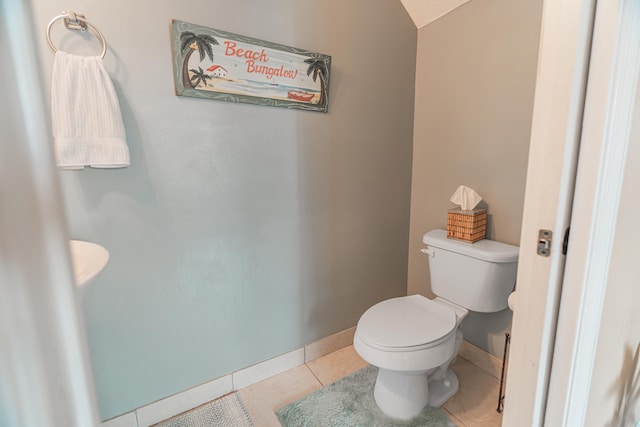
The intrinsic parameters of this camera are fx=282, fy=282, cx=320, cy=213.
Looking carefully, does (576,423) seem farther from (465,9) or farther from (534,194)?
(465,9)

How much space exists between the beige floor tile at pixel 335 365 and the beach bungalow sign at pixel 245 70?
1403 mm

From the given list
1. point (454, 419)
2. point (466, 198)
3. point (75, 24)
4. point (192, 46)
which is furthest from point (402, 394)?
point (75, 24)

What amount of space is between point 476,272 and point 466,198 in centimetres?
37

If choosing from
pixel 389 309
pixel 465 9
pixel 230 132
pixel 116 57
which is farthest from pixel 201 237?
pixel 465 9

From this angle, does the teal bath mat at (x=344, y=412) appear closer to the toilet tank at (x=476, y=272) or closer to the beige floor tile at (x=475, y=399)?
the beige floor tile at (x=475, y=399)

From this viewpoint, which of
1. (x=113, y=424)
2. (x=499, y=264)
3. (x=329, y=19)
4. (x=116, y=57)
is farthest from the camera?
(x=329, y=19)

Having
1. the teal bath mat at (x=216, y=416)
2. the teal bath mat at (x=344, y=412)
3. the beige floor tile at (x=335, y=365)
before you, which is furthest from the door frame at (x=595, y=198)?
the teal bath mat at (x=216, y=416)

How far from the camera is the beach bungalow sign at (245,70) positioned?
44.1 inches

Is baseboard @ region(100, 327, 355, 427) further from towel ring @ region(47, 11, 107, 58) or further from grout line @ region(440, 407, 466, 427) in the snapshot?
towel ring @ region(47, 11, 107, 58)

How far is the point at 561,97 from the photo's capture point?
0.55 metres

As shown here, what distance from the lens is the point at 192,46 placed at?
1.12 m

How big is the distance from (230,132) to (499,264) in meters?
1.34

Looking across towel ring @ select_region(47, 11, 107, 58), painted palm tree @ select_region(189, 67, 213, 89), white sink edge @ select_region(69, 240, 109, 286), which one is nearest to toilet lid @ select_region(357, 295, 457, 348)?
white sink edge @ select_region(69, 240, 109, 286)

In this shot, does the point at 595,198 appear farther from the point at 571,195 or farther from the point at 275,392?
the point at 275,392
